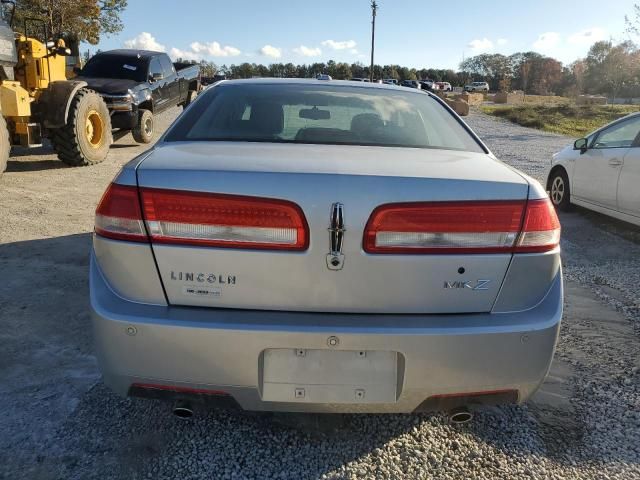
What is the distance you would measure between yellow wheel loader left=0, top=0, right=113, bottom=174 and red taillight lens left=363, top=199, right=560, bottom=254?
7.53 meters

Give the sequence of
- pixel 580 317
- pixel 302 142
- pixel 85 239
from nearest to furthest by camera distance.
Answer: pixel 302 142 → pixel 580 317 → pixel 85 239

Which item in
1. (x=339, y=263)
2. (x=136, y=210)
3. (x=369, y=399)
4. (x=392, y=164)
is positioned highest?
(x=392, y=164)

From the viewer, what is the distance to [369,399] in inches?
78.2

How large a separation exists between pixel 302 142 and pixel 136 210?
932 millimetres

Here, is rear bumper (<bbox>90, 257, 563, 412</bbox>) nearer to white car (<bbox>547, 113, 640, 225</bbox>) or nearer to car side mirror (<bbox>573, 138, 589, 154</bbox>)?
white car (<bbox>547, 113, 640, 225</bbox>)

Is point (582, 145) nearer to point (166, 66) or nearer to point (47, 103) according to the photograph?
point (47, 103)

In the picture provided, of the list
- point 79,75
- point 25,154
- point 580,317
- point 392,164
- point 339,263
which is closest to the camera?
point 339,263

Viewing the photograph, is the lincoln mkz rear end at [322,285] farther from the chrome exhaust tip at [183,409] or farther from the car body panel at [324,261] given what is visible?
the chrome exhaust tip at [183,409]

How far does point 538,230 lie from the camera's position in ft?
6.71

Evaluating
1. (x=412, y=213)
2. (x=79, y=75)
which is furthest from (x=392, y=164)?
(x=79, y=75)

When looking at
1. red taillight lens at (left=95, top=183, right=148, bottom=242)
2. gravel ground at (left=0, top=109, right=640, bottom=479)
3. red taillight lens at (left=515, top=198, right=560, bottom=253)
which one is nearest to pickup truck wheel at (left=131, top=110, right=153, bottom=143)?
gravel ground at (left=0, top=109, right=640, bottom=479)

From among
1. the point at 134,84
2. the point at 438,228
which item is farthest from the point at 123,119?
the point at 438,228

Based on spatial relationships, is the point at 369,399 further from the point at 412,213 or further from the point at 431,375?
the point at 412,213

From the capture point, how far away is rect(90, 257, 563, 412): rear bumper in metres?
1.91
